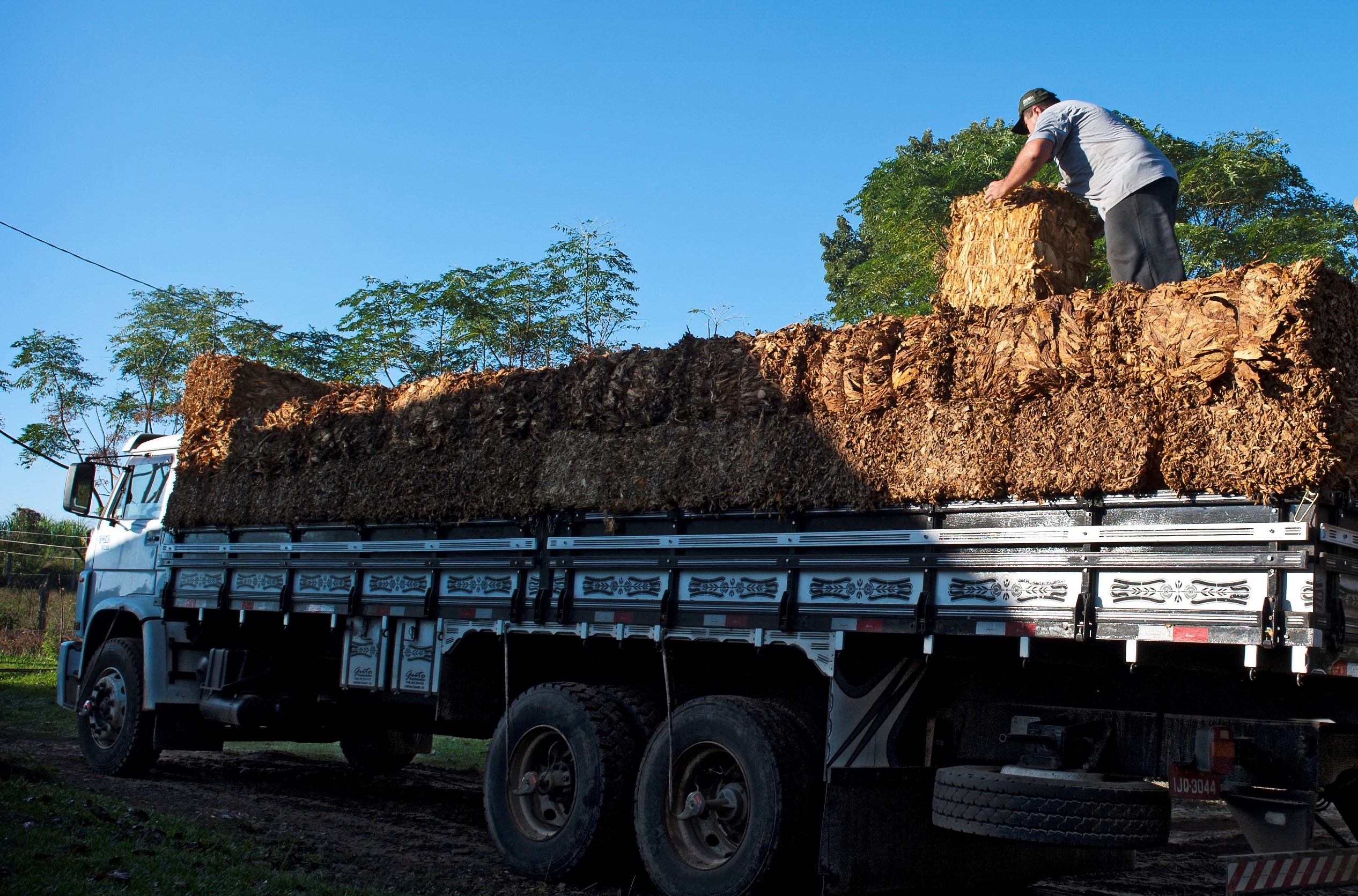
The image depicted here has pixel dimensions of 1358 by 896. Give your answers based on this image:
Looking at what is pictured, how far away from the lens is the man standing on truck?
749 centimetres

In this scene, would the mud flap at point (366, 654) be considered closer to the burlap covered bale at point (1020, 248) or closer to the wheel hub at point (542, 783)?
the wheel hub at point (542, 783)

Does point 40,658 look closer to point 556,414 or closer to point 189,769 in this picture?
point 189,769

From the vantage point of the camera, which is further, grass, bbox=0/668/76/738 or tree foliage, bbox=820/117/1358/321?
tree foliage, bbox=820/117/1358/321

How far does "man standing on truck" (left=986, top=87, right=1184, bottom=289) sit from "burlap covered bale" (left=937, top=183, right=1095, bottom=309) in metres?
0.13

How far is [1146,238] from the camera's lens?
752 cm

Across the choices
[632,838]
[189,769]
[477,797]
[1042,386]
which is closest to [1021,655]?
[1042,386]

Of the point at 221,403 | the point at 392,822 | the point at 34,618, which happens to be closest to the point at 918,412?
the point at 392,822

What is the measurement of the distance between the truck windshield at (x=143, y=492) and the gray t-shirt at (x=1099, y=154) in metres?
8.70

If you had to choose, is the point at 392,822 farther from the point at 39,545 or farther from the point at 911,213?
the point at 39,545

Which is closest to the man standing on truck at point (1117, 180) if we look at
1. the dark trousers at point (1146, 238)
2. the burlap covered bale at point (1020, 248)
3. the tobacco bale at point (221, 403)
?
the dark trousers at point (1146, 238)

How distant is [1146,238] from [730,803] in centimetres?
422

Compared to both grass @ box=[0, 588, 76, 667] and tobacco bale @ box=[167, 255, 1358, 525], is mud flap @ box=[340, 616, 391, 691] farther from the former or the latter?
grass @ box=[0, 588, 76, 667]

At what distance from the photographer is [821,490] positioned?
6.90 m

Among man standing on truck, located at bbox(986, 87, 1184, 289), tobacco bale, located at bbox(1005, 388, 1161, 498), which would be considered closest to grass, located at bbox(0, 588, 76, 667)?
man standing on truck, located at bbox(986, 87, 1184, 289)
